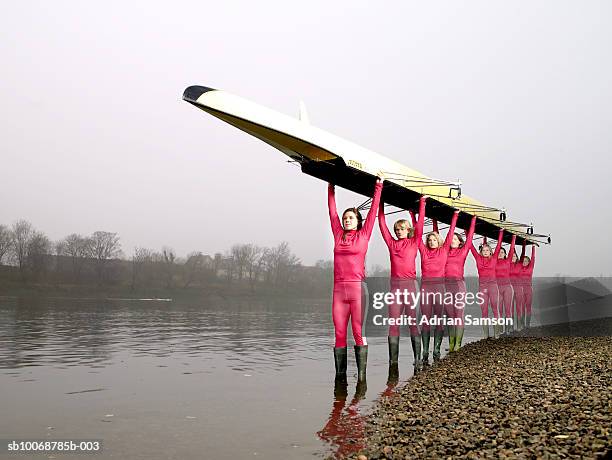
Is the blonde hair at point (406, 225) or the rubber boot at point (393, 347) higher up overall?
the blonde hair at point (406, 225)

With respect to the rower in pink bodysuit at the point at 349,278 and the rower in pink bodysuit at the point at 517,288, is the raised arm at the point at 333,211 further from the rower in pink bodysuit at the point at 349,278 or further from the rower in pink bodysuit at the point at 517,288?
the rower in pink bodysuit at the point at 517,288

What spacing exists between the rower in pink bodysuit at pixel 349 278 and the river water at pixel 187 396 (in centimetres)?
58

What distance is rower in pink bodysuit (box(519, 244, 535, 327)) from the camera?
17.0 meters

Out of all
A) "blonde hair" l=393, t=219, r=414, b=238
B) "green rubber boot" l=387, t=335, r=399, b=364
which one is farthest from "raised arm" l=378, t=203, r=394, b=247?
"green rubber boot" l=387, t=335, r=399, b=364

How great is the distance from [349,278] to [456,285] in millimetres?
4078

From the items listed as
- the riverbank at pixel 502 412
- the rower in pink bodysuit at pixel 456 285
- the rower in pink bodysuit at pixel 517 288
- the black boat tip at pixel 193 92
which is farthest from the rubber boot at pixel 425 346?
the rower in pink bodysuit at pixel 517 288

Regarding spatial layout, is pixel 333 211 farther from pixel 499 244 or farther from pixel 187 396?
pixel 499 244

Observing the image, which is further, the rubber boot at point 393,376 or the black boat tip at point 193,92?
the rubber boot at point 393,376

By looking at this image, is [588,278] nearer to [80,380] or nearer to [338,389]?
[338,389]

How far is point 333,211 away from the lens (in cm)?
854

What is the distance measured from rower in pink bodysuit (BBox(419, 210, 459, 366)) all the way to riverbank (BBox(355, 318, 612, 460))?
153 centimetres

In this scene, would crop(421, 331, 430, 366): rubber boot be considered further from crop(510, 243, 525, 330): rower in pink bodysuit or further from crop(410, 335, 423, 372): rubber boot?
crop(510, 243, 525, 330): rower in pink bodysuit

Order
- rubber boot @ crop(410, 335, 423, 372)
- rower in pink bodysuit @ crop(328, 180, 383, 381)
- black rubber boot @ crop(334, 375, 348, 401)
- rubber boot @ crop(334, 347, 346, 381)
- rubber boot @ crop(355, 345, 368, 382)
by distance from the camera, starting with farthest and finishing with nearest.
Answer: rubber boot @ crop(410, 335, 423, 372)
rubber boot @ crop(334, 347, 346, 381)
rubber boot @ crop(355, 345, 368, 382)
rower in pink bodysuit @ crop(328, 180, 383, 381)
black rubber boot @ crop(334, 375, 348, 401)
